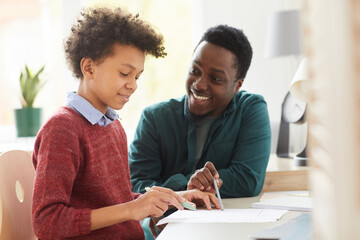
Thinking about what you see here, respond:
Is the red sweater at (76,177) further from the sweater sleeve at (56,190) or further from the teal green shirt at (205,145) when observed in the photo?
the teal green shirt at (205,145)

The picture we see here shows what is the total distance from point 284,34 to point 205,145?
5.48ft

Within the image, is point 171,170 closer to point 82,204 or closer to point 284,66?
point 82,204

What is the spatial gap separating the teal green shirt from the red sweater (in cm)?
34

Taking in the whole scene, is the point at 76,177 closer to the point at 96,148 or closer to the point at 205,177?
the point at 96,148

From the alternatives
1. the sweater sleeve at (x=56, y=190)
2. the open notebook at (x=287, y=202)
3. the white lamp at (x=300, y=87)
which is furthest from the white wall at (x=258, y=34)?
the sweater sleeve at (x=56, y=190)

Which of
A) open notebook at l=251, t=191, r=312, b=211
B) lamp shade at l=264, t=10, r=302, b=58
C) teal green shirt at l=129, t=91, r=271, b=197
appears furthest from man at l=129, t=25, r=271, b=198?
lamp shade at l=264, t=10, r=302, b=58

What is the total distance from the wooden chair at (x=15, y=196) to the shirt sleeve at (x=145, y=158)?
1.30 feet

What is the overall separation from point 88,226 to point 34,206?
0.43 feet

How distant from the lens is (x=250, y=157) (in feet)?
5.61

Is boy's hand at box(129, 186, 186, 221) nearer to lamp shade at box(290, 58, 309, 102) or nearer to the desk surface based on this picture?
the desk surface

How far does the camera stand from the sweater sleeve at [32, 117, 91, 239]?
1.11m

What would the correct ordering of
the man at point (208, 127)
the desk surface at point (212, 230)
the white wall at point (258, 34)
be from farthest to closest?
the white wall at point (258, 34) < the man at point (208, 127) < the desk surface at point (212, 230)

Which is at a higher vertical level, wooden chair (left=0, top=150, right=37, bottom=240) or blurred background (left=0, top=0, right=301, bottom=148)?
blurred background (left=0, top=0, right=301, bottom=148)

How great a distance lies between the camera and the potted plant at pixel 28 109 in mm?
3107
